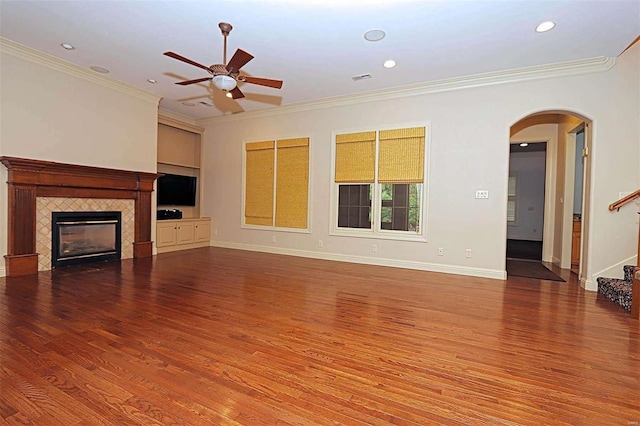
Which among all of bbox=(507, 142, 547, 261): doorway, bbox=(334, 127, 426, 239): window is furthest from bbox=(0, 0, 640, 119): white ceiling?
bbox=(507, 142, 547, 261): doorway

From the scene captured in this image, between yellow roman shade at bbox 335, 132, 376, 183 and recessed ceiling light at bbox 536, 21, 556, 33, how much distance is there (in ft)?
9.20

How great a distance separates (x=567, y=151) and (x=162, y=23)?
23.3 ft

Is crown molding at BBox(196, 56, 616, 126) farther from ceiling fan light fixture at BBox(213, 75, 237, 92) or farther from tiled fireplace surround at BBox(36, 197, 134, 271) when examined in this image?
tiled fireplace surround at BBox(36, 197, 134, 271)

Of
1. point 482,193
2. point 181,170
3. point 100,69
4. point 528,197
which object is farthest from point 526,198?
point 100,69

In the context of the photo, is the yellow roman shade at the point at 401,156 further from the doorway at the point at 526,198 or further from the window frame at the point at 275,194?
the doorway at the point at 526,198

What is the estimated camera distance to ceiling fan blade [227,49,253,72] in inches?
122

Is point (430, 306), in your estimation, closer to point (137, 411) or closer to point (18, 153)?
point (137, 411)

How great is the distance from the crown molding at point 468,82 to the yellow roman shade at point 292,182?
0.75m

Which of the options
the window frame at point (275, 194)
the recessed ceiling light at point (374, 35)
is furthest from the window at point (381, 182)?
the recessed ceiling light at point (374, 35)

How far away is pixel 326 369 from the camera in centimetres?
215

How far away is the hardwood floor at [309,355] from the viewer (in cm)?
172

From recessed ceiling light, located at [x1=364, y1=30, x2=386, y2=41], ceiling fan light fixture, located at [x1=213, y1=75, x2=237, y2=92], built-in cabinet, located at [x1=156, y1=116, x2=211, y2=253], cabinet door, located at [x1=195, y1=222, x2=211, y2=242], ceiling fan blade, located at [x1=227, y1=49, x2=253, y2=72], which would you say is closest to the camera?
ceiling fan blade, located at [x1=227, y1=49, x2=253, y2=72]

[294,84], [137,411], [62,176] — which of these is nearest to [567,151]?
[294,84]

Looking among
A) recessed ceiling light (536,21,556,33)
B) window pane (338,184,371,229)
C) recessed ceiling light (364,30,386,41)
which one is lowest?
window pane (338,184,371,229)
